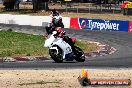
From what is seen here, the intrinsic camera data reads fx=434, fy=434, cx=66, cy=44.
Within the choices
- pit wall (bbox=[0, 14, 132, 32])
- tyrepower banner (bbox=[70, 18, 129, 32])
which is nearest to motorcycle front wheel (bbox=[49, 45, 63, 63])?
pit wall (bbox=[0, 14, 132, 32])

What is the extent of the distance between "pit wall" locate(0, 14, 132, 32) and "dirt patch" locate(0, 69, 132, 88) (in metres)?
25.5

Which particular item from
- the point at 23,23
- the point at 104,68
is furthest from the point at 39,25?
the point at 104,68

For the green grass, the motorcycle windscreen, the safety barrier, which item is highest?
the motorcycle windscreen

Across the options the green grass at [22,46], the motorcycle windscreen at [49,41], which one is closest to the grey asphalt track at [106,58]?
the motorcycle windscreen at [49,41]

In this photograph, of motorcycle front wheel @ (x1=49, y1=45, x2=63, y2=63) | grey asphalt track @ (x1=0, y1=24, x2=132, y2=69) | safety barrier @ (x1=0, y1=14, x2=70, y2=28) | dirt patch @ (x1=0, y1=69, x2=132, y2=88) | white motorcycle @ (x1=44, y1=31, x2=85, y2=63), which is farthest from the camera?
safety barrier @ (x1=0, y1=14, x2=70, y2=28)

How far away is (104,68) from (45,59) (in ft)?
13.7

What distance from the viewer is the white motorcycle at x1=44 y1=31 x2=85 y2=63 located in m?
20.2

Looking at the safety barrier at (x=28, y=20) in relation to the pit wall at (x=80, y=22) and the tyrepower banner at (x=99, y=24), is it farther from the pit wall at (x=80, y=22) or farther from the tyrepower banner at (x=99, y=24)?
the tyrepower banner at (x=99, y=24)

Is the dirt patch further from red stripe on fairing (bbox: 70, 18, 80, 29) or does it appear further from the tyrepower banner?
red stripe on fairing (bbox: 70, 18, 80, 29)

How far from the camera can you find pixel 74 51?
70.0 feet

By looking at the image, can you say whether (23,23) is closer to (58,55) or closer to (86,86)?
(58,55)

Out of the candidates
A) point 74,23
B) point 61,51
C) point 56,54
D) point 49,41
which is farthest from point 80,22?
point 49,41

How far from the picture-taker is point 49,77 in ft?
54.2

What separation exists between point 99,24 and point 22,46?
18.6 meters
